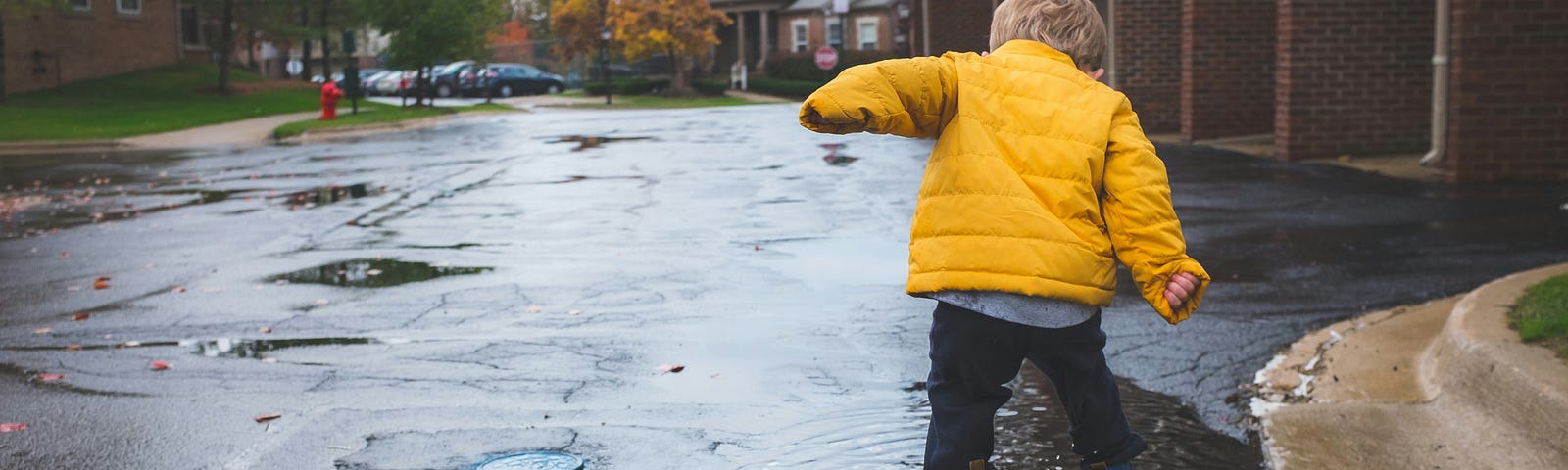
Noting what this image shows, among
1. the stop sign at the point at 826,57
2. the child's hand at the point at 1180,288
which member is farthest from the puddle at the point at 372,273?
the stop sign at the point at 826,57

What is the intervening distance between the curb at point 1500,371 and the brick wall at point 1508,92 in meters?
7.22

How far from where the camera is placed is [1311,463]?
479cm

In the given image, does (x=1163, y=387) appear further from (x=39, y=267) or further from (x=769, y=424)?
(x=39, y=267)

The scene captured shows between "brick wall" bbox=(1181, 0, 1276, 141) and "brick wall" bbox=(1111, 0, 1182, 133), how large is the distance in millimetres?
1680

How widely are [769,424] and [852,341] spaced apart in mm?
1580

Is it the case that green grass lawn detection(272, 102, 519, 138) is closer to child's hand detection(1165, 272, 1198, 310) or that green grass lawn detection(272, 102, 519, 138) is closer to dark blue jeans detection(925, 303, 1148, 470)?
dark blue jeans detection(925, 303, 1148, 470)

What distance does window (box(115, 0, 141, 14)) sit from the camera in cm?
4522

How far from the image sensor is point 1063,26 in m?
3.88

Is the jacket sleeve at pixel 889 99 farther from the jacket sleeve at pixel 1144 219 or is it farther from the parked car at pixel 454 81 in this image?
the parked car at pixel 454 81

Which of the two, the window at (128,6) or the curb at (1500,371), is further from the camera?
the window at (128,6)

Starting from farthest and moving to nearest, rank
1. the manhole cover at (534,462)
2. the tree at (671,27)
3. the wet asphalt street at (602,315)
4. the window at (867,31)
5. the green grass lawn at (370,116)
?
the tree at (671,27) → the window at (867,31) → the green grass lawn at (370,116) → the wet asphalt street at (602,315) → the manhole cover at (534,462)

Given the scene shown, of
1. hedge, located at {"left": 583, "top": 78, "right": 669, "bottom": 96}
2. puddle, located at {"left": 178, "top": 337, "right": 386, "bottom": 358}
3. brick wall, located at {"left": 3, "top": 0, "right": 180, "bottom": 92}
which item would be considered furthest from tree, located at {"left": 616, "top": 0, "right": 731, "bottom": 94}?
puddle, located at {"left": 178, "top": 337, "right": 386, "bottom": 358}

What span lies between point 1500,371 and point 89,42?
44415 mm

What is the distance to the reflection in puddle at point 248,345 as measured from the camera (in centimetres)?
711
